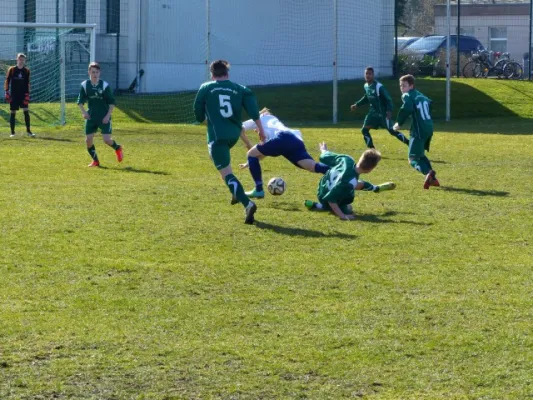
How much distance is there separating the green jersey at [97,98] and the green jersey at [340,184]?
6.16 m

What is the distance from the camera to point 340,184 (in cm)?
1136

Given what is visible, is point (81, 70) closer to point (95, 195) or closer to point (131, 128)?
point (131, 128)

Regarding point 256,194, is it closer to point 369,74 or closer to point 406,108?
point 406,108

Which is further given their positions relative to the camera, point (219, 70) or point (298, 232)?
point (219, 70)

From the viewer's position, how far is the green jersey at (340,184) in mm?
11375

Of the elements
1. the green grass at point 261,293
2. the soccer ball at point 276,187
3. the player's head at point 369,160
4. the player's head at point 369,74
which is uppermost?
the player's head at point 369,74

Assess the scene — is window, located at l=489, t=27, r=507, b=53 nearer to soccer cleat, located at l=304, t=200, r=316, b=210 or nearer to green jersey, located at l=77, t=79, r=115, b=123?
green jersey, located at l=77, t=79, r=115, b=123

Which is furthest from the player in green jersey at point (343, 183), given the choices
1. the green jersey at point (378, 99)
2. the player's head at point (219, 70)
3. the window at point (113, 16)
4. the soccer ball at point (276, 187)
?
the window at point (113, 16)

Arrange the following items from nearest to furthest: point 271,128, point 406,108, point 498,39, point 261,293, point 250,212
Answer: point 261,293, point 250,212, point 271,128, point 406,108, point 498,39

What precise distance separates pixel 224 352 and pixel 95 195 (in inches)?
285

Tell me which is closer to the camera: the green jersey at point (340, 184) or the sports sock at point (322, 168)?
the green jersey at point (340, 184)

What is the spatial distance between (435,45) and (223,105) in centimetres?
3185

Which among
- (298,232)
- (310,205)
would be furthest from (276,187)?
(298,232)

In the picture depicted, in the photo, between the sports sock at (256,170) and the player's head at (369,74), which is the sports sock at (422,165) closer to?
the sports sock at (256,170)
